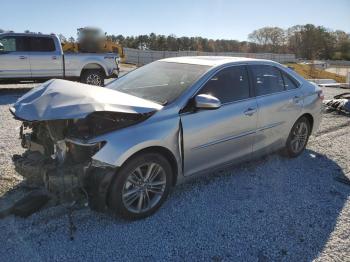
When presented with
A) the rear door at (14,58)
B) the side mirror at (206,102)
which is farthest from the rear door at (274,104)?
the rear door at (14,58)

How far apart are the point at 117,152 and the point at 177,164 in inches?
32.8

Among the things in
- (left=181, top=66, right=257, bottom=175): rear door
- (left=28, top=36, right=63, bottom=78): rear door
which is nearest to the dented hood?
(left=181, top=66, right=257, bottom=175): rear door

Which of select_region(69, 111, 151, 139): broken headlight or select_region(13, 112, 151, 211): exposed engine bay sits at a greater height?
select_region(69, 111, 151, 139): broken headlight

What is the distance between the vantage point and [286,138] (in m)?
5.60

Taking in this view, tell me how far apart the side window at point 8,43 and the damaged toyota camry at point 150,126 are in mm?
8135

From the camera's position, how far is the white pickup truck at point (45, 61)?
11.6 meters

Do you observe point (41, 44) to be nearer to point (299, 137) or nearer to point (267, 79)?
point (267, 79)

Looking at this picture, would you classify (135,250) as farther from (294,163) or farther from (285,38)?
(285,38)

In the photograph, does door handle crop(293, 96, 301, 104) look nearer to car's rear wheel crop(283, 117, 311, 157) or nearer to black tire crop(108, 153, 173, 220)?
car's rear wheel crop(283, 117, 311, 157)

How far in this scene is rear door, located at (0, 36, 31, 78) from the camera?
454 inches

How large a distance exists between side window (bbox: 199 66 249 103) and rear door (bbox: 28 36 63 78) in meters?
9.16

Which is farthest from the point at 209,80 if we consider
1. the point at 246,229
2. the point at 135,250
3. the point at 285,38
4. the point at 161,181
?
the point at 285,38

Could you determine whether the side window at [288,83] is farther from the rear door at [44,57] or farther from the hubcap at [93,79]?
the rear door at [44,57]

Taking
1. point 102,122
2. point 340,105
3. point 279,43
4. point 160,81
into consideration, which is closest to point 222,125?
point 160,81
